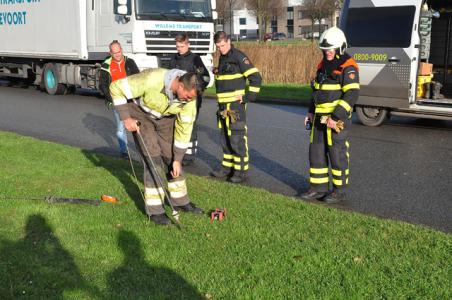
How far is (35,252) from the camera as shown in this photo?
4895mm

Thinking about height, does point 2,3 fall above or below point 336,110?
above

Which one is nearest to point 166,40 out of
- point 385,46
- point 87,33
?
point 87,33

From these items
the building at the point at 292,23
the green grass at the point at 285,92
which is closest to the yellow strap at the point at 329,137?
the green grass at the point at 285,92

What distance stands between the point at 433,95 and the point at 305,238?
7.79 m

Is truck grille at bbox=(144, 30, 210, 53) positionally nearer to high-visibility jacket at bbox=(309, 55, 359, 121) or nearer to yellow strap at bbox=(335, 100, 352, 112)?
high-visibility jacket at bbox=(309, 55, 359, 121)

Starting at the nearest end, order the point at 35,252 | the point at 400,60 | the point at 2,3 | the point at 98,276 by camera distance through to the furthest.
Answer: the point at 98,276 → the point at 35,252 → the point at 400,60 → the point at 2,3

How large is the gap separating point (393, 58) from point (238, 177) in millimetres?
4904

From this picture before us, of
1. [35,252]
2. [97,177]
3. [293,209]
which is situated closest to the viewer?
[35,252]

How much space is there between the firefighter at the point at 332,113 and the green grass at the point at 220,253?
581mm

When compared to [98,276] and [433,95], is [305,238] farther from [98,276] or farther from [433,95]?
[433,95]

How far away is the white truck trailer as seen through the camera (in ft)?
48.6

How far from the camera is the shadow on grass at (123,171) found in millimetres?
6598

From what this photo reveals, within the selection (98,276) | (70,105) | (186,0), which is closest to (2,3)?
(70,105)

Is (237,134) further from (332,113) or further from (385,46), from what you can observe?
(385,46)
